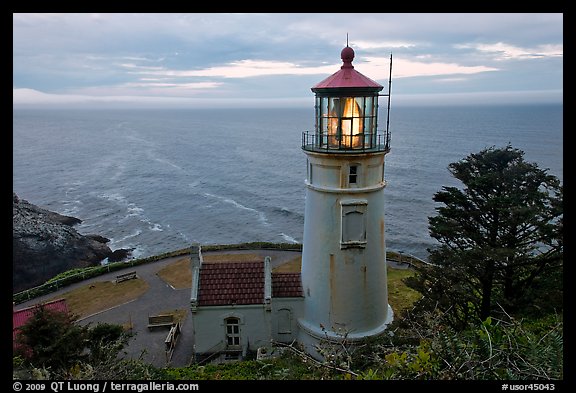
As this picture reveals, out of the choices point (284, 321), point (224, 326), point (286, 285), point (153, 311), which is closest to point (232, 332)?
point (224, 326)

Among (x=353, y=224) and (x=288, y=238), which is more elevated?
(x=353, y=224)

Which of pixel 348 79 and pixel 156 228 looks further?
pixel 156 228

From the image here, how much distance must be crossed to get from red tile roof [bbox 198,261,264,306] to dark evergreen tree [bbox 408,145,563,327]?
16.8 feet

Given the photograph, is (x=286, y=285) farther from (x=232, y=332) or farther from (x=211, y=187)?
(x=211, y=187)

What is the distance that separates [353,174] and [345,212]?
1108mm

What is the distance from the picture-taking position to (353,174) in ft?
35.7

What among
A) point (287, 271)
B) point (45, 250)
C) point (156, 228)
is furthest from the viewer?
point (156, 228)

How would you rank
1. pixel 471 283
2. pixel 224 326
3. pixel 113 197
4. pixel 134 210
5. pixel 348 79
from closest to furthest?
pixel 348 79 → pixel 471 283 → pixel 224 326 → pixel 134 210 → pixel 113 197

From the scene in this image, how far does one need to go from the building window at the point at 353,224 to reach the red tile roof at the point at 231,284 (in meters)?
3.15

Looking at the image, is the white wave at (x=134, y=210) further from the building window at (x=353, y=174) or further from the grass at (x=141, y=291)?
the building window at (x=353, y=174)

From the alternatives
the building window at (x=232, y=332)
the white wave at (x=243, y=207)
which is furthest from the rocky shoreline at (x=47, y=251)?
the building window at (x=232, y=332)

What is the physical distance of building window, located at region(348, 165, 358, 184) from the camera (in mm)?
10836
